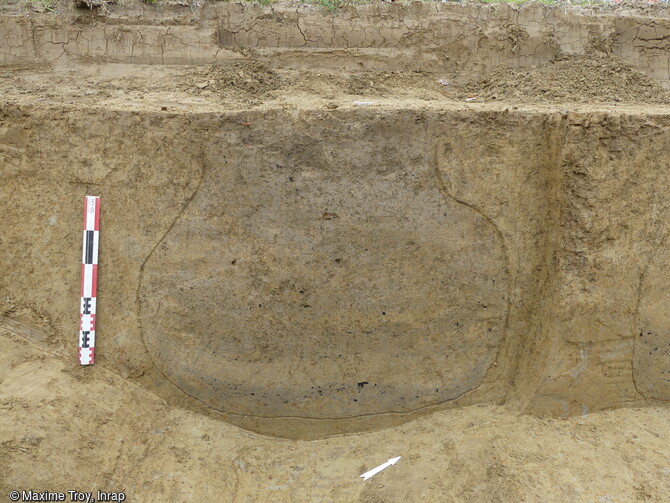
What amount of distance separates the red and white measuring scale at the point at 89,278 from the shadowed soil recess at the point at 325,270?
0.05m

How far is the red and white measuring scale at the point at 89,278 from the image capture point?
3.50 meters

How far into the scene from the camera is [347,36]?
3.94 metres

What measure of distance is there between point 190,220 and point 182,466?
1445mm

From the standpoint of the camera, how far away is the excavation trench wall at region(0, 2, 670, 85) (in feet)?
12.5

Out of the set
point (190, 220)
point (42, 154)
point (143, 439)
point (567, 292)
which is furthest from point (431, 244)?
point (42, 154)

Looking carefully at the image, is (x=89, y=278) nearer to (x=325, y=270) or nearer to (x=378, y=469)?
(x=325, y=270)

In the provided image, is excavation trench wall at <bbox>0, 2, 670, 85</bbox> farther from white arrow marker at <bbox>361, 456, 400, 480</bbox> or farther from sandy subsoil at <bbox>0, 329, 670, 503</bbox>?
white arrow marker at <bbox>361, 456, 400, 480</bbox>

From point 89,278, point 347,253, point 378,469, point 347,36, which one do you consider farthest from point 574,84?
point 89,278

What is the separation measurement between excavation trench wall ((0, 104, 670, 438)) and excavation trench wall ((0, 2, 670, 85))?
664 millimetres

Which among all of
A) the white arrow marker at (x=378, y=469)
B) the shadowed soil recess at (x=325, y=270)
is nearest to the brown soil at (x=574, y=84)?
the shadowed soil recess at (x=325, y=270)

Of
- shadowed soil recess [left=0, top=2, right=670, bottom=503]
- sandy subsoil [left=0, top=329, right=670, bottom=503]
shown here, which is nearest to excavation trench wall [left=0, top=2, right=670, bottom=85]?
shadowed soil recess [left=0, top=2, right=670, bottom=503]

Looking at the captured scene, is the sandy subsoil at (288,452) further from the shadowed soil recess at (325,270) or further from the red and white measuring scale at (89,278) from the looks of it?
the red and white measuring scale at (89,278)

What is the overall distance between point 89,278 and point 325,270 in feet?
4.72

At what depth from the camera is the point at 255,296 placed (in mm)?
3582
